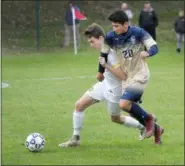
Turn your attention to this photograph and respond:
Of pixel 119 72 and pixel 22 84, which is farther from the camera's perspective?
pixel 22 84

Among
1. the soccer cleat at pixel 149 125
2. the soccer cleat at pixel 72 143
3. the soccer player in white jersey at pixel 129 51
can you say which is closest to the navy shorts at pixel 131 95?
the soccer player in white jersey at pixel 129 51

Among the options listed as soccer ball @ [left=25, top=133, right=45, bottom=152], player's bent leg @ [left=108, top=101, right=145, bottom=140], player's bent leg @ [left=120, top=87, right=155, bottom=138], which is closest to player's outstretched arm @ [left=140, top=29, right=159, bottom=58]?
player's bent leg @ [left=120, top=87, right=155, bottom=138]

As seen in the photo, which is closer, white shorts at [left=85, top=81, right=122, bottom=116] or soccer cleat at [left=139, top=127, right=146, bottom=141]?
white shorts at [left=85, top=81, right=122, bottom=116]

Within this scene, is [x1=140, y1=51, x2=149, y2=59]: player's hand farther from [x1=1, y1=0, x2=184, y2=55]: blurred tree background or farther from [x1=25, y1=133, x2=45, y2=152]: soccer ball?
[x1=1, y1=0, x2=184, y2=55]: blurred tree background

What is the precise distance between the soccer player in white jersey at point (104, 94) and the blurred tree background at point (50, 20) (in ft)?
63.4

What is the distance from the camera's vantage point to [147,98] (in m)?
16.2

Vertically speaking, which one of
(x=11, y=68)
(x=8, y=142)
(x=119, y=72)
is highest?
(x=119, y=72)

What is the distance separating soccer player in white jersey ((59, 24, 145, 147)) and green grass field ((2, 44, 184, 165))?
31cm

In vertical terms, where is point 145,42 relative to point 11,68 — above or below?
above

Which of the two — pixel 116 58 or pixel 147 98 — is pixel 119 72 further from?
pixel 147 98

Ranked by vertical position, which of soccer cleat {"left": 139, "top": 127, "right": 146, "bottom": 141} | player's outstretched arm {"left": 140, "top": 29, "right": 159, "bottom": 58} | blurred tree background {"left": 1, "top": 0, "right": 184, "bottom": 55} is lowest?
blurred tree background {"left": 1, "top": 0, "right": 184, "bottom": 55}

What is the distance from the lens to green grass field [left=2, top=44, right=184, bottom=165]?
31.2 feet

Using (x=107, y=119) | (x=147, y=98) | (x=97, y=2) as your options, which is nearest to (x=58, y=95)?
(x=147, y=98)

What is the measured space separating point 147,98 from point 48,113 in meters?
3.34
